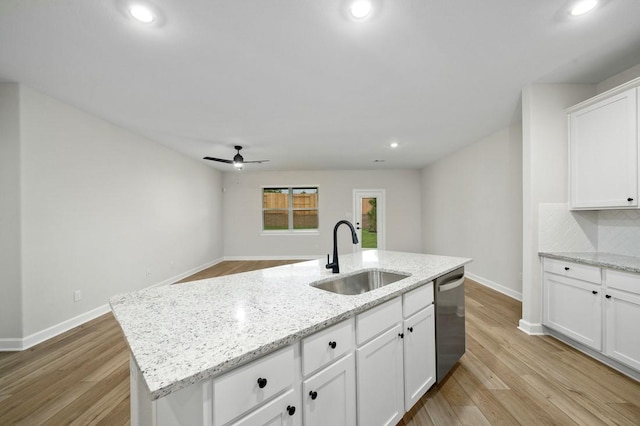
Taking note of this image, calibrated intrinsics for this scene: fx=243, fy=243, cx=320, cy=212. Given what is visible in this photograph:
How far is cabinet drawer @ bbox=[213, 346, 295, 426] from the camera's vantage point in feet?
2.31

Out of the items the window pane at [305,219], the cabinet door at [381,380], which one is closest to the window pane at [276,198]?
the window pane at [305,219]

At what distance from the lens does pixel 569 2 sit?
4.92 feet

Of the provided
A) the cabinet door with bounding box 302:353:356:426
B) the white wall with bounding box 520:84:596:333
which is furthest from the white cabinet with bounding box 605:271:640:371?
the cabinet door with bounding box 302:353:356:426

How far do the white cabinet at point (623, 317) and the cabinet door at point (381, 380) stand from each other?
1.87 m

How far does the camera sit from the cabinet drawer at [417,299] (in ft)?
4.75

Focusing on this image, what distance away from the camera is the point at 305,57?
199 cm

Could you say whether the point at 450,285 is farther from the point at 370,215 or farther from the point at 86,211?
the point at 370,215

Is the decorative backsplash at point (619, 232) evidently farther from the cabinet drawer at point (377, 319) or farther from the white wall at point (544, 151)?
the cabinet drawer at point (377, 319)

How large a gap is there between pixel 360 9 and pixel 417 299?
1854 millimetres

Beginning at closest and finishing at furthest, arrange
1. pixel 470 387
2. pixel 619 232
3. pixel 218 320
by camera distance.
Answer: pixel 218 320, pixel 470 387, pixel 619 232

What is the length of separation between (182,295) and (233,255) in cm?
589

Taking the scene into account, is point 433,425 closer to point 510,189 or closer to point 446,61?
point 446,61

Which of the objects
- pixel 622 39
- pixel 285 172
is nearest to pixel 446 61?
pixel 622 39

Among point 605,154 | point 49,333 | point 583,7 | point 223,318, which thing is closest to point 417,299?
point 223,318
